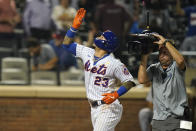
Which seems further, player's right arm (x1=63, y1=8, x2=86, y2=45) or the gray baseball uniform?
player's right arm (x1=63, y1=8, x2=86, y2=45)

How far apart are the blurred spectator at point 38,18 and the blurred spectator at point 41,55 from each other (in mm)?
836

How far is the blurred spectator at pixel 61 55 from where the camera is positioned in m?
9.25

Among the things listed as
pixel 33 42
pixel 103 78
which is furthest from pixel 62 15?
pixel 103 78

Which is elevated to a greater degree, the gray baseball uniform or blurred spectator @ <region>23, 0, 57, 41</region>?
blurred spectator @ <region>23, 0, 57, 41</region>

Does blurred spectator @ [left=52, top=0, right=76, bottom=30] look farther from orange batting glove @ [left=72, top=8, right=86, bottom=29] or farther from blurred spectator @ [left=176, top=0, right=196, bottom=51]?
orange batting glove @ [left=72, top=8, right=86, bottom=29]

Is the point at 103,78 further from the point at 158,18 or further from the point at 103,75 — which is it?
the point at 158,18

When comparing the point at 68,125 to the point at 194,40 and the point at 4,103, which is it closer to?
the point at 4,103

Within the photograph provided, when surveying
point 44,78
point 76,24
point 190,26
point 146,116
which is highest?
point 76,24

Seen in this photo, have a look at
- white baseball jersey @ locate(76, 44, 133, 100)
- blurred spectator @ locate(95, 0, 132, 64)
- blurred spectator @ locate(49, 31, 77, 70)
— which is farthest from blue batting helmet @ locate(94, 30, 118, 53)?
blurred spectator @ locate(95, 0, 132, 64)

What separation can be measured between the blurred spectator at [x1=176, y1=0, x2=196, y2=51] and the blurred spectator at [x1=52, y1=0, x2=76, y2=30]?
2.25 meters

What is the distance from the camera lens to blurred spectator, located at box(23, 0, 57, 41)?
10.4 metres

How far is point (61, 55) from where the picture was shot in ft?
30.7

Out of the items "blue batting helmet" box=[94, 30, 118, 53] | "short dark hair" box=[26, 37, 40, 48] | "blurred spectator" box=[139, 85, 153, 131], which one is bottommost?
"blurred spectator" box=[139, 85, 153, 131]

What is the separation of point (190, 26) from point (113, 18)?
5.03 feet
